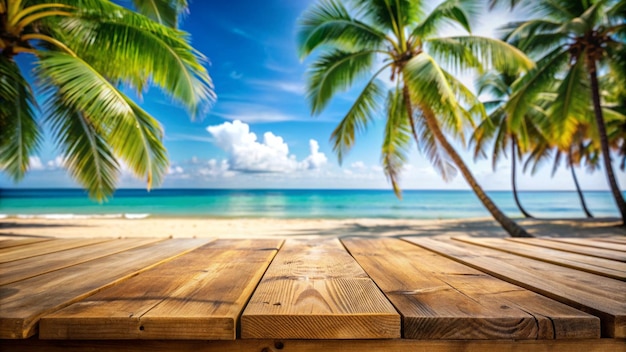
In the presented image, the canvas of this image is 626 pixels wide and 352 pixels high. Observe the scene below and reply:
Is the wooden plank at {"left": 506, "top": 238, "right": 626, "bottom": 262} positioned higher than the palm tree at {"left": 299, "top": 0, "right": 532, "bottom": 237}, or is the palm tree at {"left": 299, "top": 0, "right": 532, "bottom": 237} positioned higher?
the palm tree at {"left": 299, "top": 0, "right": 532, "bottom": 237}

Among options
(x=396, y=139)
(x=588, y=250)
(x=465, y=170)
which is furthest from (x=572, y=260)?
(x=396, y=139)

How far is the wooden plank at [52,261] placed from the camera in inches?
46.6

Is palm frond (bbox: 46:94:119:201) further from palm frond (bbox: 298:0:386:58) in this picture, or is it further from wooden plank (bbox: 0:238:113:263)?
palm frond (bbox: 298:0:386:58)

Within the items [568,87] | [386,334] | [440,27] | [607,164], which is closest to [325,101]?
[440,27]

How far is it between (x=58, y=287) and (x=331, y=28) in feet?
21.8

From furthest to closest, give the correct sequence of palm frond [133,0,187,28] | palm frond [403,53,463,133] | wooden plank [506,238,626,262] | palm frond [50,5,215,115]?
palm frond [133,0,187,28] → palm frond [403,53,463,133] → palm frond [50,5,215,115] → wooden plank [506,238,626,262]

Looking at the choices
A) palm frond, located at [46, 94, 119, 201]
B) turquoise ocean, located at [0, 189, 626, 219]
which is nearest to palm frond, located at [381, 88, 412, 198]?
palm frond, located at [46, 94, 119, 201]

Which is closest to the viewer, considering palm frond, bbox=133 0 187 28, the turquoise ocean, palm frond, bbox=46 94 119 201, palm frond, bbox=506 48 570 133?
palm frond, bbox=46 94 119 201

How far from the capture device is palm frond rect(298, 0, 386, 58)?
674cm

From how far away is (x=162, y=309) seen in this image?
2.68 feet

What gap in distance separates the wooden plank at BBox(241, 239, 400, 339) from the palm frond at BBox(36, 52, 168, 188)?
3926mm

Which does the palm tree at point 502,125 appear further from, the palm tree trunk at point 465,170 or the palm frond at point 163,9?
the palm frond at point 163,9

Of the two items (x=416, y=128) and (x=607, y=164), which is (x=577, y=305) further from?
(x=607, y=164)

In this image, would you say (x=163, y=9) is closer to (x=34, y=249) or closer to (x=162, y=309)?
(x=34, y=249)
